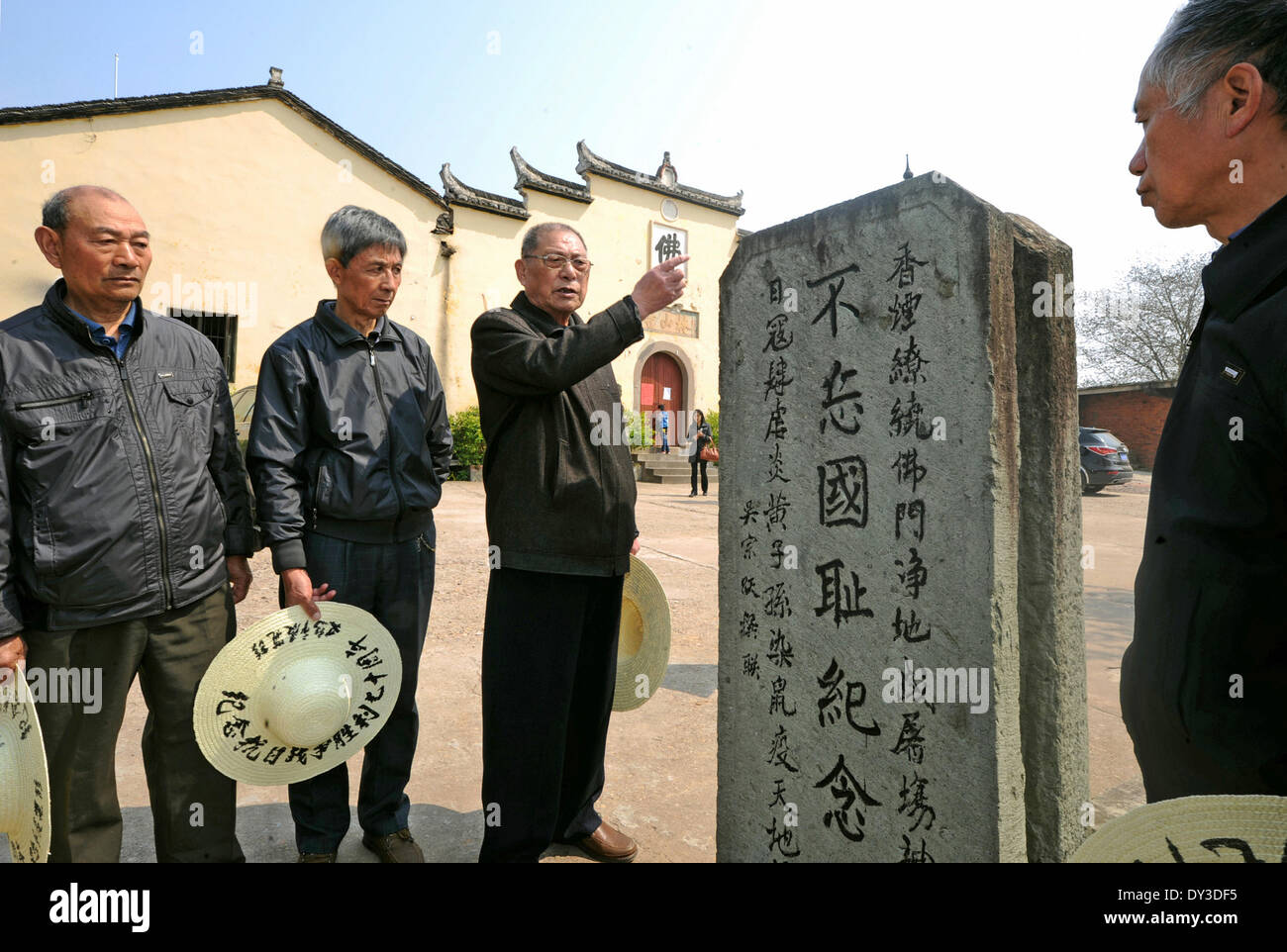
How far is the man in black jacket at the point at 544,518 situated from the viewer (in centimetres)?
198

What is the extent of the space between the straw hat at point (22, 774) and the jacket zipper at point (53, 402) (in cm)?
62

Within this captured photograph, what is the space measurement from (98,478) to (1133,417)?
23633 mm

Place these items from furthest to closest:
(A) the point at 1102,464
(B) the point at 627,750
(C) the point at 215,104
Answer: (A) the point at 1102,464
(C) the point at 215,104
(B) the point at 627,750

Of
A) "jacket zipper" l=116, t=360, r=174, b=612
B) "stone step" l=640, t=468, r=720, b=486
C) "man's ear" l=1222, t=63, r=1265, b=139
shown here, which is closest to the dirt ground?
"jacket zipper" l=116, t=360, r=174, b=612

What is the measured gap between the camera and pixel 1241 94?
114 cm

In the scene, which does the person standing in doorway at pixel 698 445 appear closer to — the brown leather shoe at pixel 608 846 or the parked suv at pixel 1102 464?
the parked suv at pixel 1102 464

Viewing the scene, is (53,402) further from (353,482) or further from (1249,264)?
(1249,264)

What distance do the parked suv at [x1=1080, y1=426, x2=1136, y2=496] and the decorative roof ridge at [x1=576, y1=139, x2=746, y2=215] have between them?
370 inches

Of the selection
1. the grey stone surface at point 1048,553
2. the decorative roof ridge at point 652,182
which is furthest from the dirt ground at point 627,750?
the decorative roof ridge at point 652,182

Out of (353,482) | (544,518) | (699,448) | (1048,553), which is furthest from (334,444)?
(699,448)

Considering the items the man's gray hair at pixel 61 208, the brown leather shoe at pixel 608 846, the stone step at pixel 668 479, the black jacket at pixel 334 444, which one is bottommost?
the brown leather shoe at pixel 608 846

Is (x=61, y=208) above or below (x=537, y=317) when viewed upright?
above

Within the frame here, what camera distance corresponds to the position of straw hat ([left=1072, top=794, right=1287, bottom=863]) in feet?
3.06

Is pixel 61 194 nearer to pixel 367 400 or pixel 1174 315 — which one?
pixel 367 400
